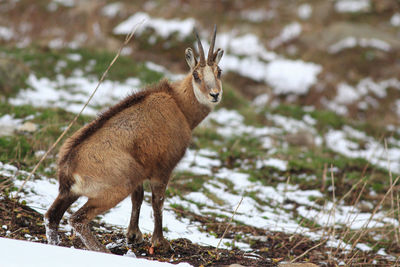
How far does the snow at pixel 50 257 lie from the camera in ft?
8.32

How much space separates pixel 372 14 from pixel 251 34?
5.71 metres

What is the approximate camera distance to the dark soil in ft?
12.8

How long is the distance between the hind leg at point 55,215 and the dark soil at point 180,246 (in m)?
0.30

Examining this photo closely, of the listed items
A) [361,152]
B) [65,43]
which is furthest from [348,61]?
[65,43]

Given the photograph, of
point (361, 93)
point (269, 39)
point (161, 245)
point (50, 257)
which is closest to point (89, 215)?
point (50, 257)

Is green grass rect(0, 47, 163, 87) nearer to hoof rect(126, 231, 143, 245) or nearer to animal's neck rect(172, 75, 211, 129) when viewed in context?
animal's neck rect(172, 75, 211, 129)

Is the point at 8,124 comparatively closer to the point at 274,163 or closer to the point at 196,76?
the point at 196,76

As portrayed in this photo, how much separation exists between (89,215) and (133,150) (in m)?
0.75

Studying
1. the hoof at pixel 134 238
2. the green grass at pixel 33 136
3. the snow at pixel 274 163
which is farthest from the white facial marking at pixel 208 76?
the snow at pixel 274 163

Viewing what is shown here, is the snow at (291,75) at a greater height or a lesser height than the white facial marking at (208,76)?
greater

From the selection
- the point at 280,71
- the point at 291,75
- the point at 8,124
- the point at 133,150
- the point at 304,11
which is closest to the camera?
the point at 133,150

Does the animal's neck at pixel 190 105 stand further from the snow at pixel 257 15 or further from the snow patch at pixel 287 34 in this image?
the snow at pixel 257 15

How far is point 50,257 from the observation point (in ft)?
8.71

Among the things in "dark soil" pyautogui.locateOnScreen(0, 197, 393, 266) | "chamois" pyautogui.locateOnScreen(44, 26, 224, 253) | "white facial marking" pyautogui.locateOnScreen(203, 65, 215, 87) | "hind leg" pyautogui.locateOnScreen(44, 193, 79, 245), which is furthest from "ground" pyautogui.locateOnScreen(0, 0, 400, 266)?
"white facial marking" pyautogui.locateOnScreen(203, 65, 215, 87)
